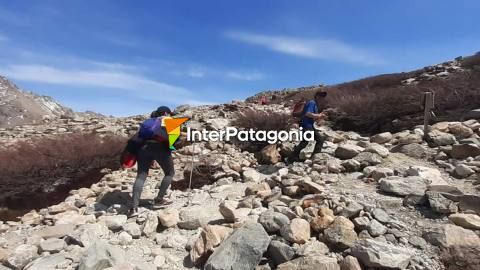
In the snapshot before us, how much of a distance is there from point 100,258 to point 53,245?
1.14 metres

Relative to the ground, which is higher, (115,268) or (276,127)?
(276,127)

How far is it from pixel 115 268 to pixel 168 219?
4.72 ft

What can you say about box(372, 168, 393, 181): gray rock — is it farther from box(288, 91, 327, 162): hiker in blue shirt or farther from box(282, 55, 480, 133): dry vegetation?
box(282, 55, 480, 133): dry vegetation

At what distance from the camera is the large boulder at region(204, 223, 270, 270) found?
404 centimetres

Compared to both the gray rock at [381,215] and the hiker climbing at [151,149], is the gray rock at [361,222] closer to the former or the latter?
the gray rock at [381,215]

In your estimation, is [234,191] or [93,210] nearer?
[93,210]

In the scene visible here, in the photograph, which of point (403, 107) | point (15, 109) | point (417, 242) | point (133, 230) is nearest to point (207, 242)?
point (133, 230)

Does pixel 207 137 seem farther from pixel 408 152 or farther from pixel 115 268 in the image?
pixel 115 268

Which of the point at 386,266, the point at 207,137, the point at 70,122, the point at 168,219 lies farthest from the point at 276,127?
the point at 70,122

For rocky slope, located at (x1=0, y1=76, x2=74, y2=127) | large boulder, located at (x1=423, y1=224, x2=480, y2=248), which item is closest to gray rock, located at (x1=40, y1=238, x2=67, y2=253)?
large boulder, located at (x1=423, y1=224, x2=480, y2=248)

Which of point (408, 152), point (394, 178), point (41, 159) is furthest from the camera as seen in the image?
point (41, 159)

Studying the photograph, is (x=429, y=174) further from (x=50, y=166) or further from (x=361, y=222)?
(x=50, y=166)

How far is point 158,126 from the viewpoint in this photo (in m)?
5.96

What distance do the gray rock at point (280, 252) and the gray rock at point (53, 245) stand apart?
265 cm
